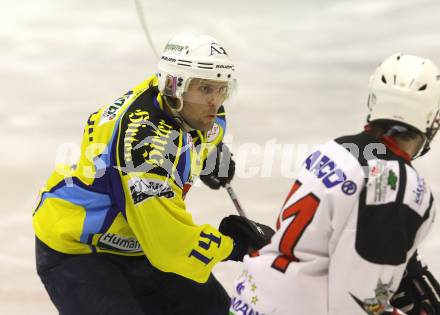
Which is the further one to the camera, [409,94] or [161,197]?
[161,197]

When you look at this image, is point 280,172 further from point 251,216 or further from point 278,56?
point 278,56

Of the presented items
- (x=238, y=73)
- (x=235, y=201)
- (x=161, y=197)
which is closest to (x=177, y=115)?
(x=161, y=197)

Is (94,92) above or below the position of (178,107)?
below

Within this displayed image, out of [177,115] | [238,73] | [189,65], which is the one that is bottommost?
[238,73]

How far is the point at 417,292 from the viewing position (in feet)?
6.26

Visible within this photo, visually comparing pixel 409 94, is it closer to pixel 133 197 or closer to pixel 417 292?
pixel 417 292

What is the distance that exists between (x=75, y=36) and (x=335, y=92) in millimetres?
2070

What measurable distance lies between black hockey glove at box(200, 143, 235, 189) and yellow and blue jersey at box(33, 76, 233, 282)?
460mm

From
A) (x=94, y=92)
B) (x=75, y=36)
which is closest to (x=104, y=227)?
(x=94, y=92)

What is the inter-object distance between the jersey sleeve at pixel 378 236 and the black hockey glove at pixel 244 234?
0.86 m

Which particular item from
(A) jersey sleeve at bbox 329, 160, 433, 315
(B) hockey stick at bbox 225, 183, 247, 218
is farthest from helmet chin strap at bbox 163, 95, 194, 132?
(A) jersey sleeve at bbox 329, 160, 433, 315

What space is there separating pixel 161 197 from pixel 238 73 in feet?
10.9

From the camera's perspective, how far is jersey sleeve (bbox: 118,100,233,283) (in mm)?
2396

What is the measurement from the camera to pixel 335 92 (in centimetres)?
528
